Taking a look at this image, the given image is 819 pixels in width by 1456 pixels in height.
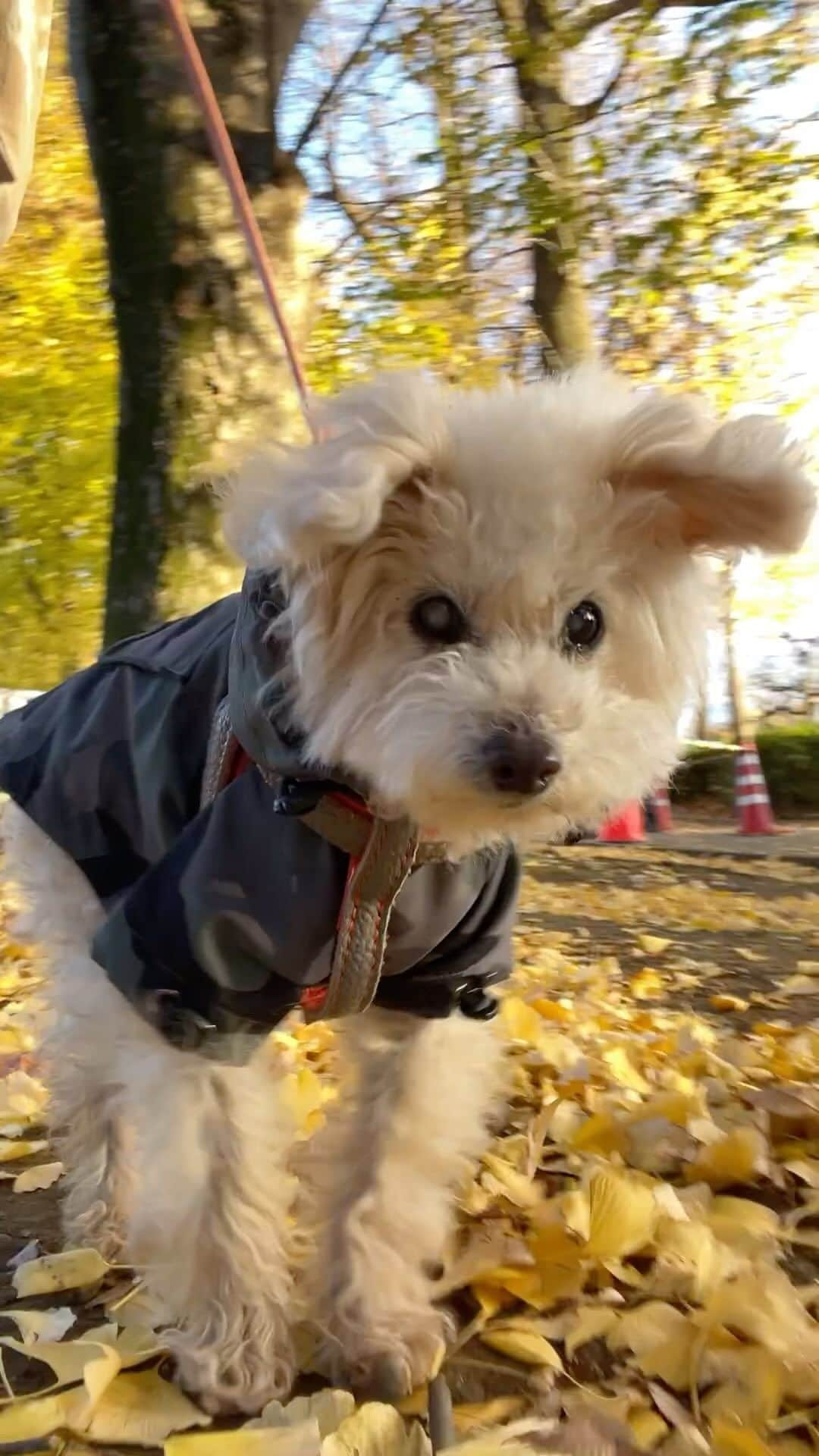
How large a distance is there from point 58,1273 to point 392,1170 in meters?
0.61

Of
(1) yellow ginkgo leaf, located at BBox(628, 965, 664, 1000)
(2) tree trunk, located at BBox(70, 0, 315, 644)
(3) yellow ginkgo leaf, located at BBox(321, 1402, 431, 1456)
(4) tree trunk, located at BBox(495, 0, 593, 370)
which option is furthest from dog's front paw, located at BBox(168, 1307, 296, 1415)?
(4) tree trunk, located at BBox(495, 0, 593, 370)

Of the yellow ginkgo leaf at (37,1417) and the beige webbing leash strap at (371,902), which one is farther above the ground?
the beige webbing leash strap at (371,902)

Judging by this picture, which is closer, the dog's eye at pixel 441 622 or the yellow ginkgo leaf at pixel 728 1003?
the dog's eye at pixel 441 622

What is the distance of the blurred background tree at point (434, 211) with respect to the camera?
4.61m

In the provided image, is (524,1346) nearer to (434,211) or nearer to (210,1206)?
(210,1206)

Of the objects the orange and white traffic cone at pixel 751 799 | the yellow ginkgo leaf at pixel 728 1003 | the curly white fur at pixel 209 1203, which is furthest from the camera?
the orange and white traffic cone at pixel 751 799

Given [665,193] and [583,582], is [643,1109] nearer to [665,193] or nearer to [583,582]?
[583,582]

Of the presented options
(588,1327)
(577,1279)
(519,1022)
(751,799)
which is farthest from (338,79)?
(751,799)

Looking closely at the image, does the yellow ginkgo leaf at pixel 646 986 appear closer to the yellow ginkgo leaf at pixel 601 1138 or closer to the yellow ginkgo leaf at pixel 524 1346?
the yellow ginkgo leaf at pixel 601 1138

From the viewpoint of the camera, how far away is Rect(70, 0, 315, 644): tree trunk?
14.8 feet

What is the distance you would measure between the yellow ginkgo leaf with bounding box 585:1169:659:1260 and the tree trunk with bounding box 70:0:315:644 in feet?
9.05

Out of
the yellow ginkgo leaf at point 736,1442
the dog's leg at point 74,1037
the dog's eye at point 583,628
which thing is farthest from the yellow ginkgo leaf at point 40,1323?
the dog's eye at point 583,628

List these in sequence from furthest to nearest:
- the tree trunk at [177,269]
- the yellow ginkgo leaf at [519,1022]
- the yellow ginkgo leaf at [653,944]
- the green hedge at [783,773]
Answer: the green hedge at [783,773]
the yellow ginkgo leaf at [653,944]
the tree trunk at [177,269]
the yellow ginkgo leaf at [519,1022]

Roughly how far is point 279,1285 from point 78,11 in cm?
467
